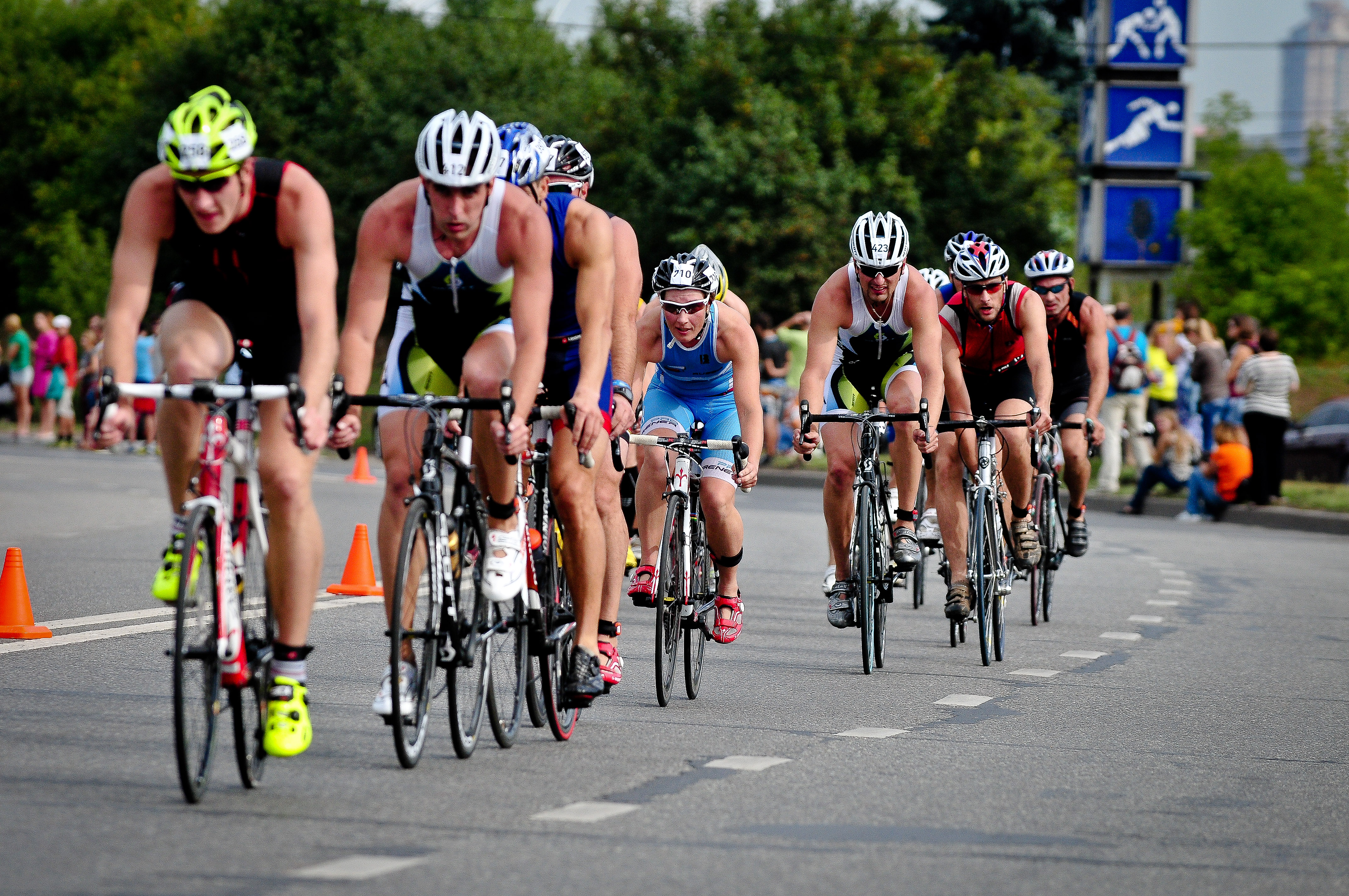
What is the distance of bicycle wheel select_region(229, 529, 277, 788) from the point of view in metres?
5.73

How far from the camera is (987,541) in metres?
10.2

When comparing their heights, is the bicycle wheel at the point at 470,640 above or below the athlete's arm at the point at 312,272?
below

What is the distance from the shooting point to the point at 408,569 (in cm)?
605

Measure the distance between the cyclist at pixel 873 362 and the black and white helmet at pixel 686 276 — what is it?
581 mm

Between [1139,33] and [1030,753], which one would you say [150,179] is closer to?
[1030,753]

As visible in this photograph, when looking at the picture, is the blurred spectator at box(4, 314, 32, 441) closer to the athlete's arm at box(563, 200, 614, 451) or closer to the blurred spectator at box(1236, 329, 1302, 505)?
the blurred spectator at box(1236, 329, 1302, 505)

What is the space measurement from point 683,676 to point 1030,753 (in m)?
2.05

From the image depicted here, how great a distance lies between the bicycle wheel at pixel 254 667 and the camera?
573 cm

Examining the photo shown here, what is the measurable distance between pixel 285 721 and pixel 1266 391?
17331mm

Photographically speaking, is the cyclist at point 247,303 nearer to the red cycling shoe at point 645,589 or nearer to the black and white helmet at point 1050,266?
the red cycling shoe at point 645,589

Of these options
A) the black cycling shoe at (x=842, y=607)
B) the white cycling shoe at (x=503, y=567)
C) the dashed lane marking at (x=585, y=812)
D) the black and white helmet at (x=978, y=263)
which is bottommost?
the dashed lane marking at (x=585, y=812)

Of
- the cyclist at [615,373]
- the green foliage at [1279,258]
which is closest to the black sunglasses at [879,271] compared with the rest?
the cyclist at [615,373]

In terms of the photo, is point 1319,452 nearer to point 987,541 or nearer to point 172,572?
point 987,541

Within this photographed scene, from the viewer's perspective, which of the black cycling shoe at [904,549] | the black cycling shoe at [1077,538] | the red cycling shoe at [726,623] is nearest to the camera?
the red cycling shoe at [726,623]
